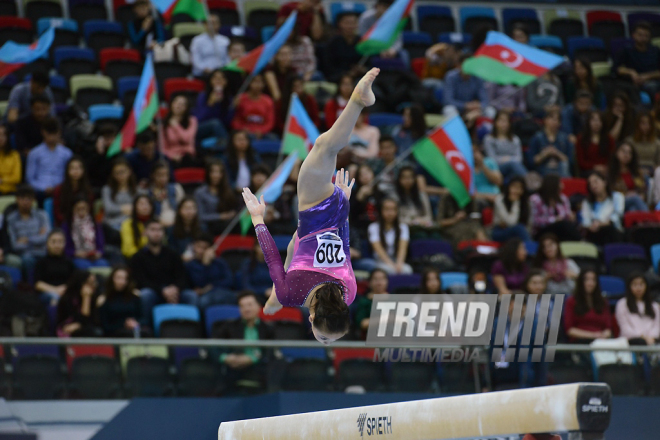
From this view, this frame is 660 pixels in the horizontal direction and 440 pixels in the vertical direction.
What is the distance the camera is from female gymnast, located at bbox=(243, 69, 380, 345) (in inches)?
187

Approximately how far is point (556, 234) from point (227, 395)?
4.01m

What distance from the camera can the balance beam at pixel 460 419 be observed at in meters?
3.76

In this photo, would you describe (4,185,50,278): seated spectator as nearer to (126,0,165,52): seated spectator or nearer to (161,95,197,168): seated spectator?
(161,95,197,168): seated spectator

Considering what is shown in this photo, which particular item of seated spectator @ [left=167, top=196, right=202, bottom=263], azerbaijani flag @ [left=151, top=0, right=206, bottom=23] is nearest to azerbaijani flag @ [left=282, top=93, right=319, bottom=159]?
seated spectator @ [left=167, top=196, right=202, bottom=263]

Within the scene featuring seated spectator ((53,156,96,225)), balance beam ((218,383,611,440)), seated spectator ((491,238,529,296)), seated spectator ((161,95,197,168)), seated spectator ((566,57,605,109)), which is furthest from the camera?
seated spectator ((566,57,605,109))

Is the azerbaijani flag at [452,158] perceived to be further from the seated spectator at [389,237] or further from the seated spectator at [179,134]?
the seated spectator at [179,134]

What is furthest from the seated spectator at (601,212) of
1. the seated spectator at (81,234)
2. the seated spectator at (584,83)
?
the seated spectator at (81,234)

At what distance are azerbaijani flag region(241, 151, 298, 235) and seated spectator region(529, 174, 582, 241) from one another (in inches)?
97.1

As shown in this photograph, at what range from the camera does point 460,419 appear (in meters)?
4.31

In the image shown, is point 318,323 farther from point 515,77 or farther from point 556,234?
point 515,77

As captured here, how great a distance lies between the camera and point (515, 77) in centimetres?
1030

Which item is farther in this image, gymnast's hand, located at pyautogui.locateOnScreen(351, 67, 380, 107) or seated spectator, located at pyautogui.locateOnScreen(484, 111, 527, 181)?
seated spectator, located at pyautogui.locateOnScreen(484, 111, 527, 181)

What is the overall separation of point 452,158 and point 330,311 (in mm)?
5142

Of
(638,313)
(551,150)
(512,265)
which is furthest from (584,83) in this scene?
(638,313)
